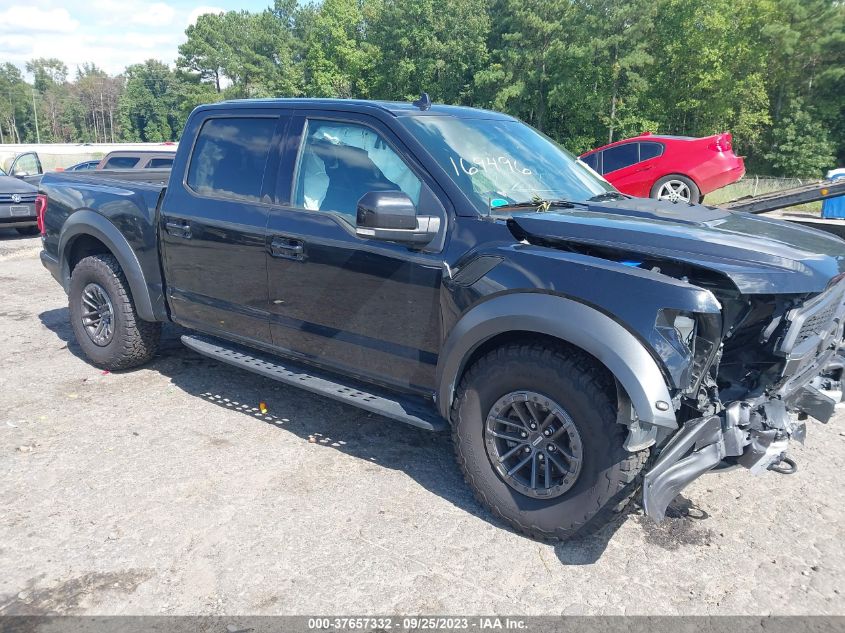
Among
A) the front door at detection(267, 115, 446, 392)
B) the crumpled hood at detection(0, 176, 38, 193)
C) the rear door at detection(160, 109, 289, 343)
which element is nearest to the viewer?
the front door at detection(267, 115, 446, 392)

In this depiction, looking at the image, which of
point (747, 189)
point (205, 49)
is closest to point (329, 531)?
point (747, 189)

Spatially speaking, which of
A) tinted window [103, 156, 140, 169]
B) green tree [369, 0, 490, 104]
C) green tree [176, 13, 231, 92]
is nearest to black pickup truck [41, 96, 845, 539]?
tinted window [103, 156, 140, 169]

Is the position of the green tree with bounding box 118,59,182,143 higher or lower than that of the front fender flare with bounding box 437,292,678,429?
higher

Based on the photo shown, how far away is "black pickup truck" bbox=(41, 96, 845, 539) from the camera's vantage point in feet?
8.75

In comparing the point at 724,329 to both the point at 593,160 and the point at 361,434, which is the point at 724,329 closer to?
the point at 361,434

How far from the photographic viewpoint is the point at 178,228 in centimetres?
439

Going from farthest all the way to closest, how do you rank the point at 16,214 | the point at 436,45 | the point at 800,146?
the point at 436,45
the point at 800,146
the point at 16,214

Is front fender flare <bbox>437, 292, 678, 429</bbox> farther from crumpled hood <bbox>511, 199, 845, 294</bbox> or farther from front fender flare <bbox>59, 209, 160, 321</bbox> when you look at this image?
front fender flare <bbox>59, 209, 160, 321</bbox>

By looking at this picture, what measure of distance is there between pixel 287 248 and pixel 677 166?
11579 millimetres

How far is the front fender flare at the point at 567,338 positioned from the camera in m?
2.57

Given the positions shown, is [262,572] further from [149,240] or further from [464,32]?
[464,32]

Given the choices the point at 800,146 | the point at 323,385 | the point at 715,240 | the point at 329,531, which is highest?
the point at 800,146

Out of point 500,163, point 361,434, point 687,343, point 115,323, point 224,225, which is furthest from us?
point 115,323

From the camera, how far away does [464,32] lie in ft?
151
